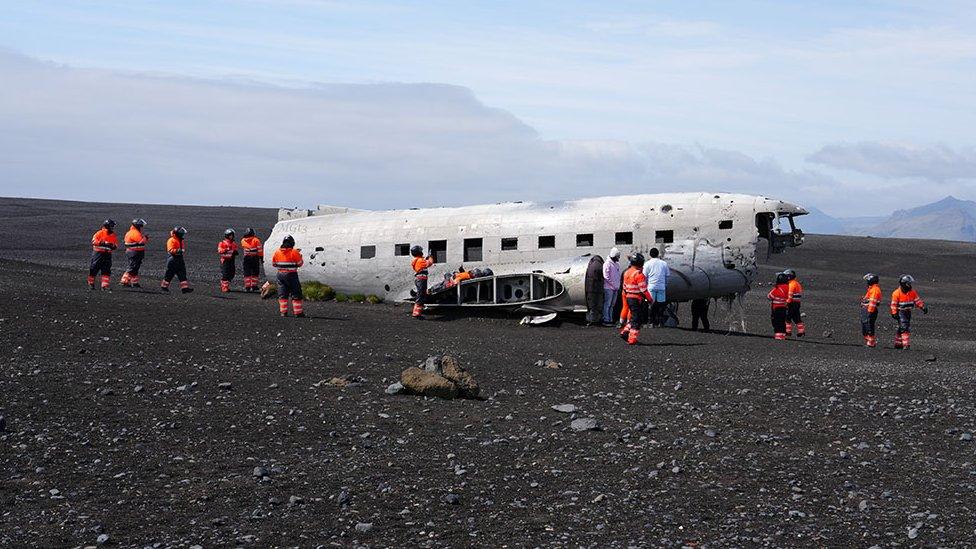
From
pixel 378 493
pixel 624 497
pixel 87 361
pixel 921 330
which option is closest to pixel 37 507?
pixel 378 493

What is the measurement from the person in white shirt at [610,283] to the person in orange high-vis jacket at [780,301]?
12.7 ft

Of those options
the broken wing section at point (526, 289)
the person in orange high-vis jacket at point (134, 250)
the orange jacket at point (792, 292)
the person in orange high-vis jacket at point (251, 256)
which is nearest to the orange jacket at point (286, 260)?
the broken wing section at point (526, 289)

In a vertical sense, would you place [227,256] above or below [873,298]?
above

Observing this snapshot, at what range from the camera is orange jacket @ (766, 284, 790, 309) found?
85.5 feet

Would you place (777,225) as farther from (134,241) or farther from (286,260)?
(134,241)

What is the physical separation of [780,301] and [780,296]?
0.47 feet

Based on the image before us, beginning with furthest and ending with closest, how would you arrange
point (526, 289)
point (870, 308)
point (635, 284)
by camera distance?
1. point (526, 289)
2. point (870, 308)
3. point (635, 284)

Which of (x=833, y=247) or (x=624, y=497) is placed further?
(x=833, y=247)

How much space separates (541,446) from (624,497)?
2.18 m

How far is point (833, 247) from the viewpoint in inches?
2808

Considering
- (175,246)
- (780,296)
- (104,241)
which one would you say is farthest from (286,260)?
(780,296)

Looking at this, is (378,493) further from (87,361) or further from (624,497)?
(87,361)

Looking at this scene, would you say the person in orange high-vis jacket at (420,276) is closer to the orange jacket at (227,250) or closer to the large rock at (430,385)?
the orange jacket at (227,250)

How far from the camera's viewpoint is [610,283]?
26375 millimetres
